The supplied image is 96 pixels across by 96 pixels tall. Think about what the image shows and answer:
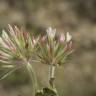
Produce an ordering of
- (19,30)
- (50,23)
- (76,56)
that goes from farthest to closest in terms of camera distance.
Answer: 1. (50,23)
2. (76,56)
3. (19,30)

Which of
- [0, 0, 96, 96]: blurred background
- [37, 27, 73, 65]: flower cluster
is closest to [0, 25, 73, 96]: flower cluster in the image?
[37, 27, 73, 65]: flower cluster

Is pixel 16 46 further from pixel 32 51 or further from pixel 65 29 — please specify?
pixel 65 29

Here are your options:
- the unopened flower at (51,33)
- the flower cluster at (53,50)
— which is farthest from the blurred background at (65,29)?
the flower cluster at (53,50)

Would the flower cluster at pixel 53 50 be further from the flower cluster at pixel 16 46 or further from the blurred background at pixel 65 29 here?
the blurred background at pixel 65 29

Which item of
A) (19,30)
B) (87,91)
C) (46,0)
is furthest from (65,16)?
(19,30)

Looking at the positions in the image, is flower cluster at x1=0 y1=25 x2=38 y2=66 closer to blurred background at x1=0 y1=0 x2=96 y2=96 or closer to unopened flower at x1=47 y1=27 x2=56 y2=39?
unopened flower at x1=47 y1=27 x2=56 y2=39

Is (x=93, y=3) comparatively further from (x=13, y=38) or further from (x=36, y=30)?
(x=13, y=38)
